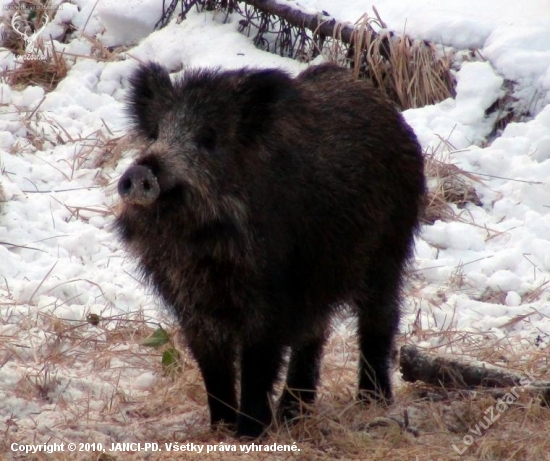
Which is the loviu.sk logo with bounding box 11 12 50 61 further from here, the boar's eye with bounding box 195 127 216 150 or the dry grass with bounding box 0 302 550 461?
the boar's eye with bounding box 195 127 216 150

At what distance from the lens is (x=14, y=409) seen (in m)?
4.78

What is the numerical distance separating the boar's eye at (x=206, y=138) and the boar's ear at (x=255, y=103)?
127mm

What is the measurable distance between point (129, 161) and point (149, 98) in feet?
10.2

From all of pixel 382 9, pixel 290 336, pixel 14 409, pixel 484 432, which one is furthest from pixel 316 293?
pixel 382 9

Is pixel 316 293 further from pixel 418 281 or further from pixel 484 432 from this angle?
pixel 418 281

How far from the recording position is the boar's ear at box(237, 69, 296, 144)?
4281mm

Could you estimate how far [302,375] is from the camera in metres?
5.03

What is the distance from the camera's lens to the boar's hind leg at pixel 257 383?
4406 mm

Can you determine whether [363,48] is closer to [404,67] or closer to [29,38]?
[404,67]

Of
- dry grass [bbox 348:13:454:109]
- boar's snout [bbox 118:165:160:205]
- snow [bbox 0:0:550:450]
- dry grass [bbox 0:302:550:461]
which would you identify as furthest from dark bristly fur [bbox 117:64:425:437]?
dry grass [bbox 348:13:454:109]

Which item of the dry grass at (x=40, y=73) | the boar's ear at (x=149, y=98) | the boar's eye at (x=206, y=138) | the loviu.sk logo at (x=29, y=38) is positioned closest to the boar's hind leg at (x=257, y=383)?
the boar's eye at (x=206, y=138)

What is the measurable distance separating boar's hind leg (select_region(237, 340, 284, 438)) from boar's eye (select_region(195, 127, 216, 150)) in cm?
82

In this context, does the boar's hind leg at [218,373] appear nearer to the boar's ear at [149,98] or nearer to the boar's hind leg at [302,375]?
the boar's hind leg at [302,375]

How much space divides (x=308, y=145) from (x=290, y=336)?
79 cm
